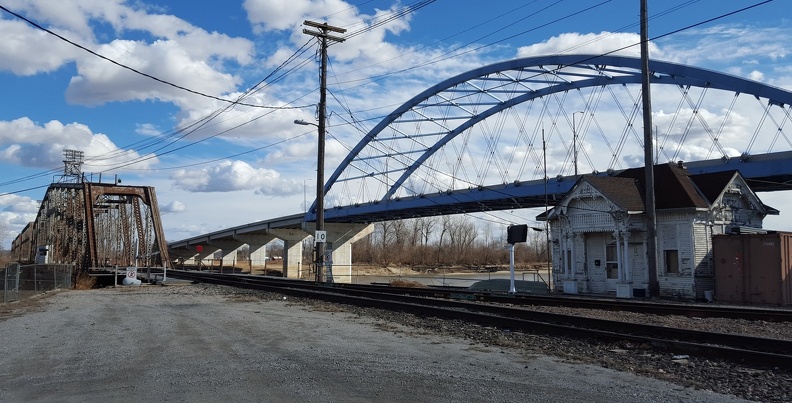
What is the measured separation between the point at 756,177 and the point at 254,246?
6680 centimetres

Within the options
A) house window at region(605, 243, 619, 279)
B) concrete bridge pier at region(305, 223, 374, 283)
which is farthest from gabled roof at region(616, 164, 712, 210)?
concrete bridge pier at region(305, 223, 374, 283)

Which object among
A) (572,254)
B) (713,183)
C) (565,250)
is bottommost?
(572,254)

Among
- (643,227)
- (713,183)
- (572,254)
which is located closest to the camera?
(643,227)

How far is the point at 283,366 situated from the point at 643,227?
22.3 meters

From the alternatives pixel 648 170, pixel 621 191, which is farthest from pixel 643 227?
pixel 648 170

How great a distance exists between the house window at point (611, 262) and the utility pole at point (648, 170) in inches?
115

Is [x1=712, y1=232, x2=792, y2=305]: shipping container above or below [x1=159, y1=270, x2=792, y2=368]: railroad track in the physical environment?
above

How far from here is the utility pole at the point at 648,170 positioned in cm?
2486

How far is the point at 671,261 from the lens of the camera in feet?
89.4

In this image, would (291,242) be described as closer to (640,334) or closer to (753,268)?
(753,268)

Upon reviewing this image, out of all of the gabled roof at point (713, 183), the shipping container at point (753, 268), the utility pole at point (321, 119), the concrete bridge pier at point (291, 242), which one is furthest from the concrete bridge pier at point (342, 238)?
the shipping container at point (753, 268)

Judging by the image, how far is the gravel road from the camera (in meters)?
7.65

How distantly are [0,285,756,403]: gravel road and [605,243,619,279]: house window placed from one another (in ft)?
53.7

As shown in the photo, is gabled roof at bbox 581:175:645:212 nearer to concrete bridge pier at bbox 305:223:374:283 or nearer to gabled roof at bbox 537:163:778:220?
gabled roof at bbox 537:163:778:220
